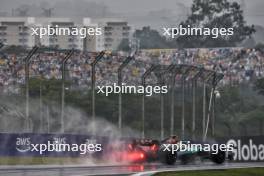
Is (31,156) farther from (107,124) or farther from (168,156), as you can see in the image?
(168,156)

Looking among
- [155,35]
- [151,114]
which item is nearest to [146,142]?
[151,114]

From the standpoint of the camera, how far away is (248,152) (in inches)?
1606

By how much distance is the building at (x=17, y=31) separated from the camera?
31.9 m

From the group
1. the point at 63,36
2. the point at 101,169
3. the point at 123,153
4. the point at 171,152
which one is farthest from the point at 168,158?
the point at 63,36

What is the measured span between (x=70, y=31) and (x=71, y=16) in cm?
93

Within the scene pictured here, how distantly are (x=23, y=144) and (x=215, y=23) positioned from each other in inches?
274

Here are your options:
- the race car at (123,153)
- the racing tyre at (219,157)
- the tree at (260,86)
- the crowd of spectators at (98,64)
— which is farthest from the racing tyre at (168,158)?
the tree at (260,86)

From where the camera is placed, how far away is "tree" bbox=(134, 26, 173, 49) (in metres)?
33.7

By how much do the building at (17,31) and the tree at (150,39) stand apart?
138 inches

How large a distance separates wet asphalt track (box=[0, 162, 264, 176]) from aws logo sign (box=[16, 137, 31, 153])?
2.05 feet

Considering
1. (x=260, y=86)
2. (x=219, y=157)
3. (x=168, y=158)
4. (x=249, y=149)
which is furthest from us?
(x=249, y=149)

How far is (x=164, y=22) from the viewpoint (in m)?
33.5
